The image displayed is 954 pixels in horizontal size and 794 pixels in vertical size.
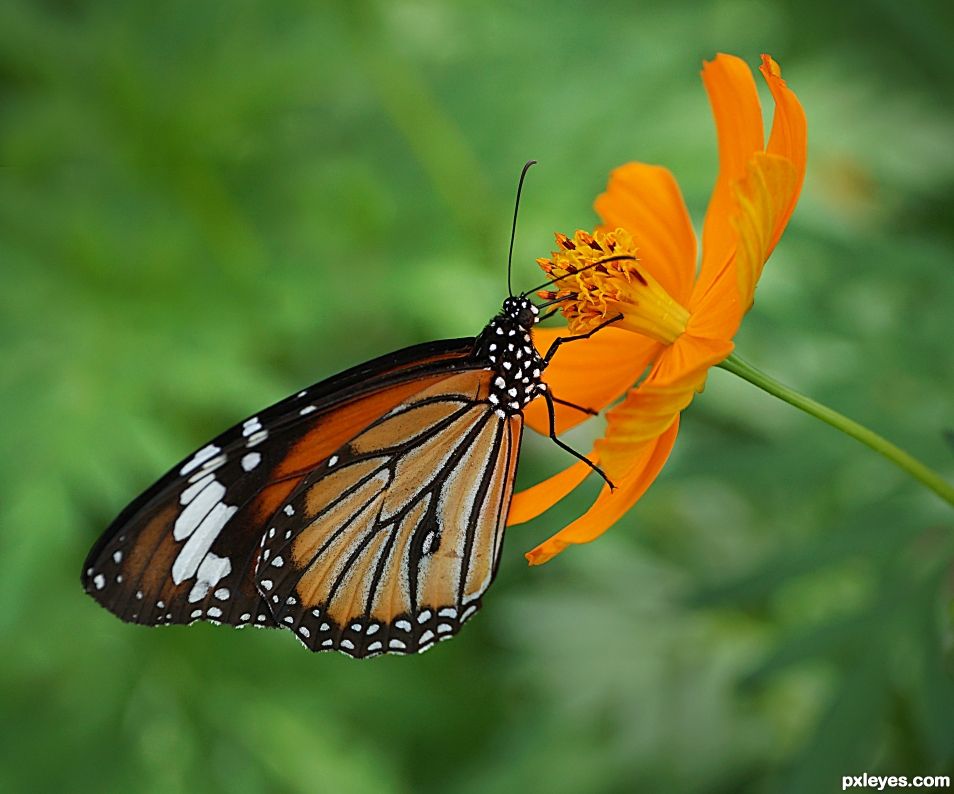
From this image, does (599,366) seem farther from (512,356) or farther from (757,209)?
Result: (757,209)

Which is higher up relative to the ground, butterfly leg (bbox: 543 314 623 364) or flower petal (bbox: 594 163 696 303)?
flower petal (bbox: 594 163 696 303)

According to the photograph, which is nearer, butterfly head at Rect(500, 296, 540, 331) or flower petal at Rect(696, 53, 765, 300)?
flower petal at Rect(696, 53, 765, 300)

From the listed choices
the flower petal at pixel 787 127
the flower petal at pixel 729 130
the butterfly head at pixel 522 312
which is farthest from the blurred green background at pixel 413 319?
the flower petal at pixel 787 127

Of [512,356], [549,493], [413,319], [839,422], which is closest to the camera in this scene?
[839,422]

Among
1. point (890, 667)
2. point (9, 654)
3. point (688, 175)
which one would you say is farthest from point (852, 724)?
point (9, 654)

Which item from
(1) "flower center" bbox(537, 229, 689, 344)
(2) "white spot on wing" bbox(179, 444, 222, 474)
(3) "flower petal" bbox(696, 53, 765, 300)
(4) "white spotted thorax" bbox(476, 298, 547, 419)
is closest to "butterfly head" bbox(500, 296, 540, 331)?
(4) "white spotted thorax" bbox(476, 298, 547, 419)

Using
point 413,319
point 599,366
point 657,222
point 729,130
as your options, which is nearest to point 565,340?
point 599,366

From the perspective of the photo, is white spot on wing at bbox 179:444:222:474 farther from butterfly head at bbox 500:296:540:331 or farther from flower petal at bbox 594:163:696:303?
flower petal at bbox 594:163:696:303

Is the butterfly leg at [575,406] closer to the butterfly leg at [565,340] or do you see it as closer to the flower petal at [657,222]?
the butterfly leg at [565,340]

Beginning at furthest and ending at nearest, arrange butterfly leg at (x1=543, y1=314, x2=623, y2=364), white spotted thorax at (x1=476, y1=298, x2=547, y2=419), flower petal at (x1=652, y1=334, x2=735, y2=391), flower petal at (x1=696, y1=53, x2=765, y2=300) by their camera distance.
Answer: white spotted thorax at (x1=476, y1=298, x2=547, y2=419), butterfly leg at (x1=543, y1=314, x2=623, y2=364), flower petal at (x1=696, y1=53, x2=765, y2=300), flower petal at (x1=652, y1=334, x2=735, y2=391)
